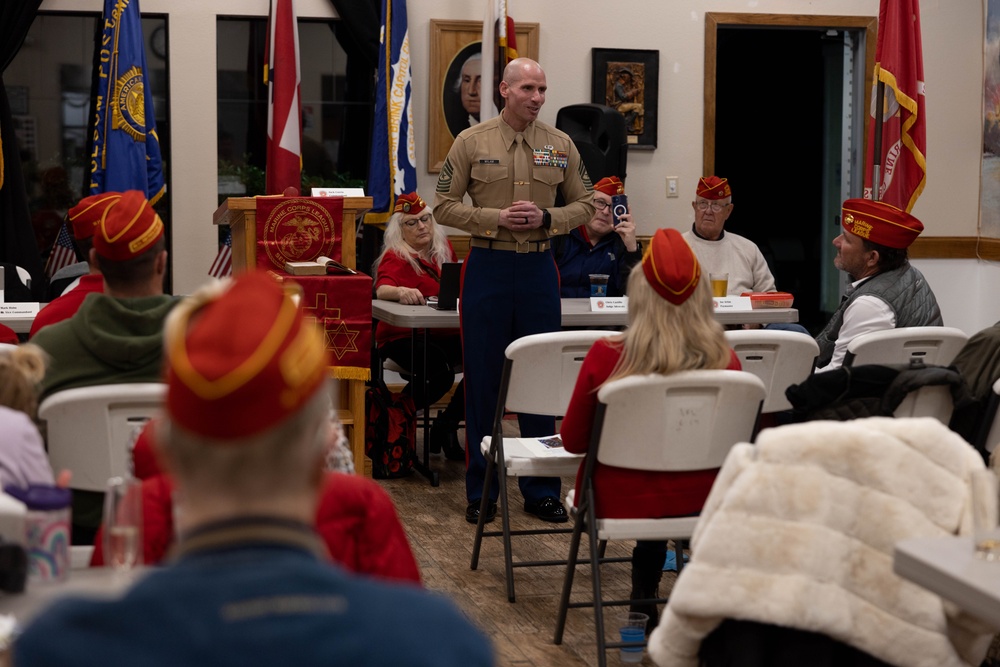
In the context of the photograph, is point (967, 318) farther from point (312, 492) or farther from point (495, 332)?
point (312, 492)

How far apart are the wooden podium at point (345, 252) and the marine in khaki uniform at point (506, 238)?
0.34m

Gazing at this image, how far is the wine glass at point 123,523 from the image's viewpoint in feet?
5.24

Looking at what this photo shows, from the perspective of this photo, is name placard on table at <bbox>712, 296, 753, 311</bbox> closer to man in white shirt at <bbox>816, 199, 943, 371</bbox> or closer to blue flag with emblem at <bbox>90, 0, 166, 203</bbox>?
man in white shirt at <bbox>816, 199, 943, 371</bbox>

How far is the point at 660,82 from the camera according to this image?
7.64 m

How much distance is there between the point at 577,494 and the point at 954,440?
128 cm

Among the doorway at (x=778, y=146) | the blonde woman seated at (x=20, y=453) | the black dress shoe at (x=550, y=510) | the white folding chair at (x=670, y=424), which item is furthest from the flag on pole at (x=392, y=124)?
the blonde woman seated at (x=20, y=453)

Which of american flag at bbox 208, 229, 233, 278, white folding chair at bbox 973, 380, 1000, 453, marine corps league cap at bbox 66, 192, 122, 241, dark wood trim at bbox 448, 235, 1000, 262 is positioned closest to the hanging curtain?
american flag at bbox 208, 229, 233, 278

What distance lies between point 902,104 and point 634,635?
430cm

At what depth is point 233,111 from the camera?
7164mm

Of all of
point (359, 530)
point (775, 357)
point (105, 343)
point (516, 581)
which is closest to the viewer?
point (359, 530)

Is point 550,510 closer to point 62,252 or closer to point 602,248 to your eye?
point 602,248

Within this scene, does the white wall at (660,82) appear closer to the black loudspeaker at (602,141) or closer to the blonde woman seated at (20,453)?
the black loudspeaker at (602,141)

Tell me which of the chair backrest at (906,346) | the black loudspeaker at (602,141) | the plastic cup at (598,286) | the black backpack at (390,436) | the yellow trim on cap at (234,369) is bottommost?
the black backpack at (390,436)

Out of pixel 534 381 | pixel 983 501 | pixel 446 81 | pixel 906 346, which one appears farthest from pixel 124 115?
pixel 983 501
